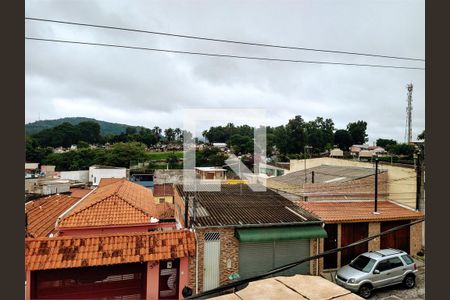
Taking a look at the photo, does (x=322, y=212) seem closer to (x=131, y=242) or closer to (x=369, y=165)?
(x=131, y=242)

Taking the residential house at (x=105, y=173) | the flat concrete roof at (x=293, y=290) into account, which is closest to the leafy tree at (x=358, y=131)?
the residential house at (x=105, y=173)

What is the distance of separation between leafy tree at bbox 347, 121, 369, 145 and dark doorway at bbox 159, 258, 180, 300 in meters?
69.2

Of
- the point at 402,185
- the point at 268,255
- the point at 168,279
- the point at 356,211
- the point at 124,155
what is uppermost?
the point at 124,155

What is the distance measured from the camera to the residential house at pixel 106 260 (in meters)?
9.10

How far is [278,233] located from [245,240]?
4.78ft

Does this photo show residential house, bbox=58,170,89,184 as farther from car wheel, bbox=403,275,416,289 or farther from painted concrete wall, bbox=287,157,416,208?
car wheel, bbox=403,275,416,289

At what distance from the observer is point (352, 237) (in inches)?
525

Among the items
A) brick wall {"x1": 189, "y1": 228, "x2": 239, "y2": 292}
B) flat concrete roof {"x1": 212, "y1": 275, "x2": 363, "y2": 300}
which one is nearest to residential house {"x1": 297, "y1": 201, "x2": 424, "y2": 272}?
brick wall {"x1": 189, "y1": 228, "x2": 239, "y2": 292}

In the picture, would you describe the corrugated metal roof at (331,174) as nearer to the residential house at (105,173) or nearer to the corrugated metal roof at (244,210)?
the corrugated metal roof at (244,210)

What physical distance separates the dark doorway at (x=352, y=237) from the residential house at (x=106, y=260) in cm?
700

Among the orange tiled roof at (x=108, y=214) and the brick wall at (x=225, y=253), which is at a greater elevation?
the orange tiled roof at (x=108, y=214)

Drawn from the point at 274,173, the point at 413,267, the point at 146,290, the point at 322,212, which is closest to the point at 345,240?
the point at 322,212

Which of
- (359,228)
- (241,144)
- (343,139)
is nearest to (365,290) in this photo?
(359,228)

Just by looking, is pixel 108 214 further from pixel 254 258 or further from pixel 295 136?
pixel 295 136
